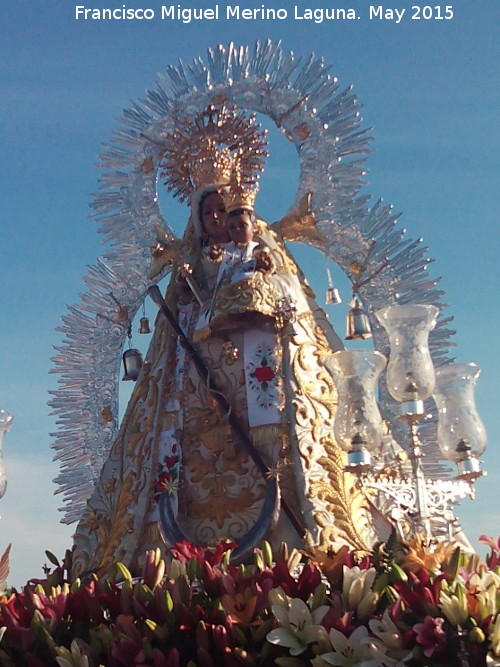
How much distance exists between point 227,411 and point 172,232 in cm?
243

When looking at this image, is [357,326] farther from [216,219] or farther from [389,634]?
[389,634]

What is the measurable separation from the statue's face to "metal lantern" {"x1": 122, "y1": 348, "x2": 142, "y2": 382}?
1187 mm

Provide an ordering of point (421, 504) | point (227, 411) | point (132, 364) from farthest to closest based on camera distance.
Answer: point (132, 364)
point (227, 411)
point (421, 504)

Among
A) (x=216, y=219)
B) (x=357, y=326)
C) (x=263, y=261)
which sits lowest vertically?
(x=357, y=326)

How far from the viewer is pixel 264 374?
6938 mm

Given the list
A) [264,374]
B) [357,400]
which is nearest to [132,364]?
[264,374]

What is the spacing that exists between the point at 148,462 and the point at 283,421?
1056mm

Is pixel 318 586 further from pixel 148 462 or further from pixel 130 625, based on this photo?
pixel 148 462

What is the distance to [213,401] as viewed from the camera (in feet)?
22.8

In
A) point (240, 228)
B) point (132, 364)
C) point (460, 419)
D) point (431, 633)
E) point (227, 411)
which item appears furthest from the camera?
point (132, 364)

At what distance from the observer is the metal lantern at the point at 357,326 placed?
22.7ft

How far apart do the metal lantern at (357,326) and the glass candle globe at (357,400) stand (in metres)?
1.82

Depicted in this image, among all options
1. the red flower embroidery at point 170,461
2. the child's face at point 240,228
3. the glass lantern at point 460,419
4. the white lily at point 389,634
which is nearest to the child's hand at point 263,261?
the child's face at point 240,228

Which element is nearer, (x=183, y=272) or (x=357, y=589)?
(x=357, y=589)
